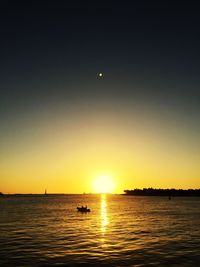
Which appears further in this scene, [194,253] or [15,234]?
[15,234]

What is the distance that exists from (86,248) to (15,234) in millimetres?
16468

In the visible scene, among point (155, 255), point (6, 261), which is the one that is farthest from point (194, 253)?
point (6, 261)

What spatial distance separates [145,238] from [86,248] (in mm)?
10964

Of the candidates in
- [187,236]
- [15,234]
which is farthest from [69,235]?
[187,236]

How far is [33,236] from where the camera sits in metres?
46.2

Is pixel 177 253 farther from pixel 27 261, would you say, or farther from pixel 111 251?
pixel 27 261

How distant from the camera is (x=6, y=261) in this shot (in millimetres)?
30469

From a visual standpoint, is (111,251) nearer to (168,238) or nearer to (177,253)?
(177,253)

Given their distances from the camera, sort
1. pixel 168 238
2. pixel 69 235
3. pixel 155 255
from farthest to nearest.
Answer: pixel 69 235 → pixel 168 238 → pixel 155 255

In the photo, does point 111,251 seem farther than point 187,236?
No

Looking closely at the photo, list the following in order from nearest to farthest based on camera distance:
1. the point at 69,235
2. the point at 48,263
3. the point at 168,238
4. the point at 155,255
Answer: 1. the point at 48,263
2. the point at 155,255
3. the point at 168,238
4. the point at 69,235

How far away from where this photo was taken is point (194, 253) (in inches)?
1329

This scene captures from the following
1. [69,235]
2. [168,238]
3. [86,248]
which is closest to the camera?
[86,248]

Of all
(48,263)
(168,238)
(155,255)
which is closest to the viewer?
(48,263)
